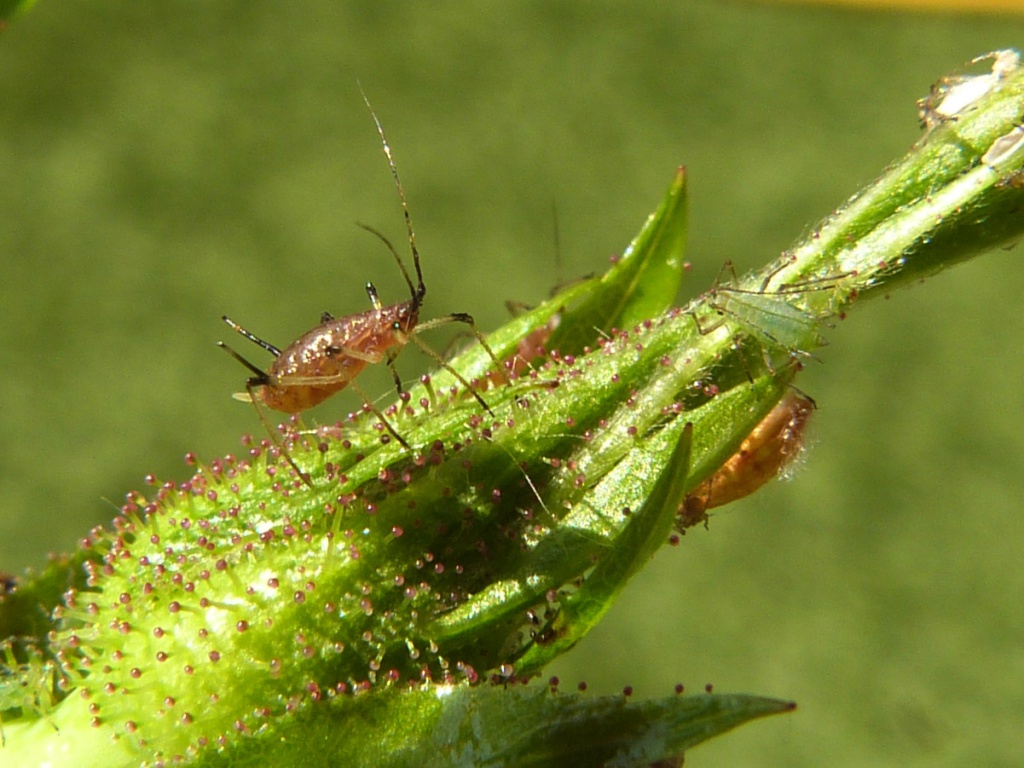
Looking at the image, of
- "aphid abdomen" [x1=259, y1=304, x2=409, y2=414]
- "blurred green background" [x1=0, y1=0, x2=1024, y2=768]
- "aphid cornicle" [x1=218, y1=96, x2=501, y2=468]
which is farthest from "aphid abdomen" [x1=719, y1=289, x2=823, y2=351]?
"blurred green background" [x1=0, y1=0, x2=1024, y2=768]

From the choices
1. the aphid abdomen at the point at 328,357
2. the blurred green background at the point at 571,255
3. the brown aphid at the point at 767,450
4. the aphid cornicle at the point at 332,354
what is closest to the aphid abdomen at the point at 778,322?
the brown aphid at the point at 767,450

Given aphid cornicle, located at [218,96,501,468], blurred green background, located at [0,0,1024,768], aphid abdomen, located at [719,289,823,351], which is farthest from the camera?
blurred green background, located at [0,0,1024,768]

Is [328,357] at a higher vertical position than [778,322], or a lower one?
higher

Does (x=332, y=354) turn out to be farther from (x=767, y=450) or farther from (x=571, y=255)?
(x=571, y=255)

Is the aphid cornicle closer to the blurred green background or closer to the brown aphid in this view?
the brown aphid

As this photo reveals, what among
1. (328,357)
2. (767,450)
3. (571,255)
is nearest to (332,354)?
(328,357)
